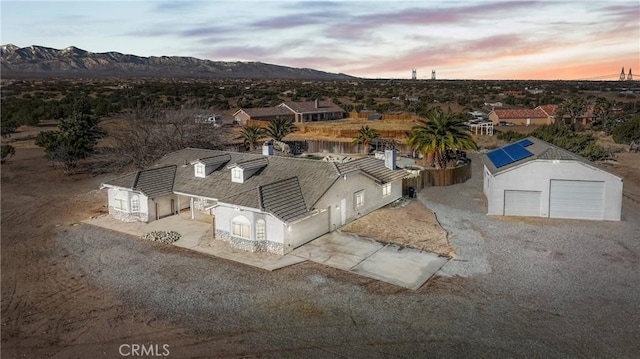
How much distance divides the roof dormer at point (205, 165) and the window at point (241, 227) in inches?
220

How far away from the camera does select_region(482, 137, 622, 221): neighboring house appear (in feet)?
83.3

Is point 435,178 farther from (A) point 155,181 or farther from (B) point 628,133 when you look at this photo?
(B) point 628,133

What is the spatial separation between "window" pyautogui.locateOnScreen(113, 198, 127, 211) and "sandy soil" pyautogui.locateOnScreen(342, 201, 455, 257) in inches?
449

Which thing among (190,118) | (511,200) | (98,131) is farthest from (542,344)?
(98,131)

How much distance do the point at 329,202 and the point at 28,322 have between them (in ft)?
41.6

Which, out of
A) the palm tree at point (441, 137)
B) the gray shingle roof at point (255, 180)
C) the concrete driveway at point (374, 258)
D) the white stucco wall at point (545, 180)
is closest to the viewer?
the concrete driveway at point (374, 258)

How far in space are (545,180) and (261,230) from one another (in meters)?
15.2

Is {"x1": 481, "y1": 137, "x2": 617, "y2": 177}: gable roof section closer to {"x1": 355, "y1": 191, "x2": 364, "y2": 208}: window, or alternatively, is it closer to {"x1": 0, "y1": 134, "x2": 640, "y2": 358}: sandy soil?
{"x1": 0, "y1": 134, "x2": 640, "y2": 358}: sandy soil

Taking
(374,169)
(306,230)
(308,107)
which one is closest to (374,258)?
(306,230)

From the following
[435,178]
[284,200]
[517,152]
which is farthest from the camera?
[435,178]

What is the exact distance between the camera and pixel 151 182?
1024 inches

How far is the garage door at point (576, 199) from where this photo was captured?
2550 centimetres

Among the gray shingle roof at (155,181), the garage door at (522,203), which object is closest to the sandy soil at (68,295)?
the gray shingle roof at (155,181)

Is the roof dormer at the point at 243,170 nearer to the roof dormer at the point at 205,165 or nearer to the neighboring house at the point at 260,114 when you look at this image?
the roof dormer at the point at 205,165
